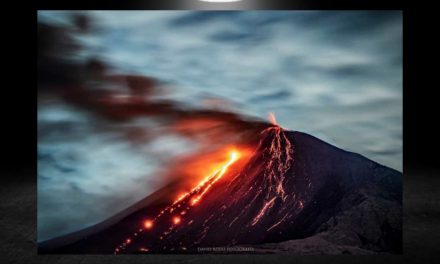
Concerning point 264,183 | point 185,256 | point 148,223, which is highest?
point 264,183

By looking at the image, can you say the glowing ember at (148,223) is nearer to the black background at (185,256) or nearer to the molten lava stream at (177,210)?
the molten lava stream at (177,210)

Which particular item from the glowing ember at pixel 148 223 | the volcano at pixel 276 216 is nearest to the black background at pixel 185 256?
the volcano at pixel 276 216

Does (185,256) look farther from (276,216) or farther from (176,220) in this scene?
(276,216)

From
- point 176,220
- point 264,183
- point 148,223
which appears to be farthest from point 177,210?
point 264,183

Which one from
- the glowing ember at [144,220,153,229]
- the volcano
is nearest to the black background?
the volcano

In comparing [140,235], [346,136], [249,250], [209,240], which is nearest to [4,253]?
[140,235]

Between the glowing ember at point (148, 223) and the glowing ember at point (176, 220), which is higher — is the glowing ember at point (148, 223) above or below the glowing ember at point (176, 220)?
below
